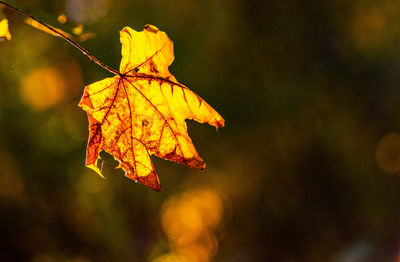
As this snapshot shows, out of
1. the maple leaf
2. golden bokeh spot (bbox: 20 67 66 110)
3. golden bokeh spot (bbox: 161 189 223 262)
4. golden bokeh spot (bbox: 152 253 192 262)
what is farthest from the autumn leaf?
golden bokeh spot (bbox: 161 189 223 262)

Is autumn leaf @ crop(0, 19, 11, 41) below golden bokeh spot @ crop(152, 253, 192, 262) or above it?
below

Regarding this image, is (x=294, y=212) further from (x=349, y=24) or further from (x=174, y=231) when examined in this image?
(x=349, y=24)

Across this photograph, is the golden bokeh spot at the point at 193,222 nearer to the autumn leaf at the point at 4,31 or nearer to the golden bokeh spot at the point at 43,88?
the golden bokeh spot at the point at 43,88

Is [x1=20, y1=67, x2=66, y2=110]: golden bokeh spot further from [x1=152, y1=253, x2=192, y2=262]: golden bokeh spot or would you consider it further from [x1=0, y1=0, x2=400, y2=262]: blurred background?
[x1=152, y1=253, x2=192, y2=262]: golden bokeh spot

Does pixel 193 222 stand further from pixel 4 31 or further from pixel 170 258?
pixel 4 31

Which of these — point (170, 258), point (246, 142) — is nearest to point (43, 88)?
point (246, 142)

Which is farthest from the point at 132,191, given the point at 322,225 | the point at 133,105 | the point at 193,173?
the point at 133,105

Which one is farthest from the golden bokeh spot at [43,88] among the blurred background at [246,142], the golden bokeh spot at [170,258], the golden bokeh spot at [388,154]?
the golden bokeh spot at [388,154]
